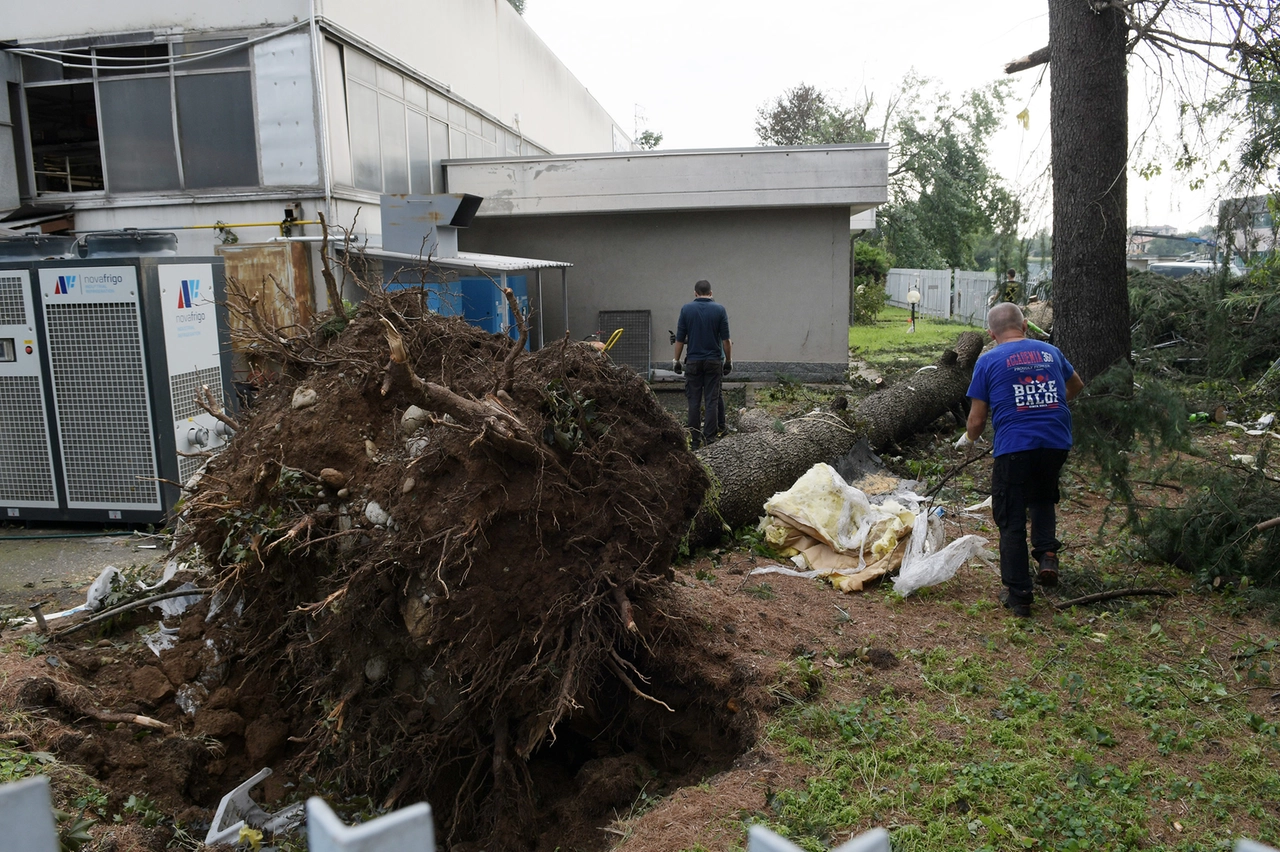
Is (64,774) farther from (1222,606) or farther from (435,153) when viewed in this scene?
(435,153)

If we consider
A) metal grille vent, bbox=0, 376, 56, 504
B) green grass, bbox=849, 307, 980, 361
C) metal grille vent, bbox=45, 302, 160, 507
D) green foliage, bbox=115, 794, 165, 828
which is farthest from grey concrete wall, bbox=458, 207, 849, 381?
green foliage, bbox=115, 794, 165, 828

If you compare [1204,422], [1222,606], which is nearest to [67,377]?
[1222,606]

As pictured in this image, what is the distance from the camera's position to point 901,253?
142ft

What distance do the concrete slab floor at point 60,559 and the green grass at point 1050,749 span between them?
4.76m

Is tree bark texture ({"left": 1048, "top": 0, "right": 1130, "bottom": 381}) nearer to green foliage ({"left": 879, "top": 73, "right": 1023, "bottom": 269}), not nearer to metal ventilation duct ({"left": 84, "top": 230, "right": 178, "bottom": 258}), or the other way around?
metal ventilation duct ({"left": 84, "top": 230, "right": 178, "bottom": 258})

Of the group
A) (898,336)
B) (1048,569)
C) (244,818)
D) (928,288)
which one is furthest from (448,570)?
(928,288)

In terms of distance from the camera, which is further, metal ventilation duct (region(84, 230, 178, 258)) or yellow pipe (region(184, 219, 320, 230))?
yellow pipe (region(184, 219, 320, 230))

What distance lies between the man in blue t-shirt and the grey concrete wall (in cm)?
995

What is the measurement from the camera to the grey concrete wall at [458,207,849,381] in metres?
14.9

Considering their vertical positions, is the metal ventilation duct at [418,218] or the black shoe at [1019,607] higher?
the metal ventilation duct at [418,218]

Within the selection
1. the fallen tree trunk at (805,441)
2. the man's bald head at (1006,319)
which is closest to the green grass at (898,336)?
the fallen tree trunk at (805,441)

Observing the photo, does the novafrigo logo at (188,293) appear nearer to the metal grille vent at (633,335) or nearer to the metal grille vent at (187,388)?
the metal grille vent at (187,388)

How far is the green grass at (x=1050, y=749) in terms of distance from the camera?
3.03 meters

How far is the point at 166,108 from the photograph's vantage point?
11875 millimetres
